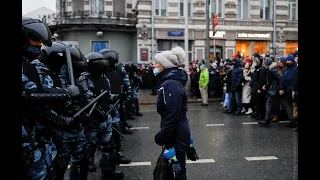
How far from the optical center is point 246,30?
2583 cm

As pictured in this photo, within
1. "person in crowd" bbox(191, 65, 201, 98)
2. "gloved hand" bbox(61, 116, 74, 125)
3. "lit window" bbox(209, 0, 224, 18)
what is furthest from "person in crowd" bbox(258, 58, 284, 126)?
"lit window" bbox(209, 0, 224, 18)

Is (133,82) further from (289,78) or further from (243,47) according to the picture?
(243,47)

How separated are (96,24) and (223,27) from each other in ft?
31.5

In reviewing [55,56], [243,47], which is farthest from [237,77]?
[243,47]

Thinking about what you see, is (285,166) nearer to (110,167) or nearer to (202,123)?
(110,167)

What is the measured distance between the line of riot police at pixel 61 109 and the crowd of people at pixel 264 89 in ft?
15.8

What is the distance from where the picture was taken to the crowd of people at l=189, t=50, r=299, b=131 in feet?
29.7

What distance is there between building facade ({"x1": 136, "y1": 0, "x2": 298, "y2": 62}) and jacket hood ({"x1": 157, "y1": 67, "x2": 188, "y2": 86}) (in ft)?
68.9

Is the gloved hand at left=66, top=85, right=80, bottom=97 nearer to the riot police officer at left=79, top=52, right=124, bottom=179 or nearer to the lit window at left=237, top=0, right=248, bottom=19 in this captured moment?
the riot police officer at left=79, top=52, right=124, bottom=179

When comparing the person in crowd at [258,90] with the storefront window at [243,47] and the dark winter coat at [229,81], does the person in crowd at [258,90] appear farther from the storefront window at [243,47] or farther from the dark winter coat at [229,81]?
the storefront window at [243,47]

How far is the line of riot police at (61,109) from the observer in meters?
2.65

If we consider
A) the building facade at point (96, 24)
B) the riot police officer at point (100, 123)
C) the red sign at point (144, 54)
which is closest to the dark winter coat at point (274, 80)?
the riot police officer at point (100, 123)
